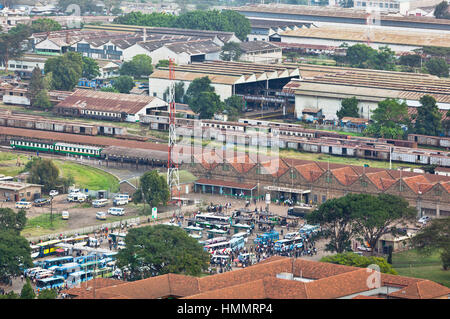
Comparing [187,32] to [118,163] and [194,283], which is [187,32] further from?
[194,283]

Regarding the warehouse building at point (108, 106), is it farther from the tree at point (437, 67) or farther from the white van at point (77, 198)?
the tree at point (437, 67)

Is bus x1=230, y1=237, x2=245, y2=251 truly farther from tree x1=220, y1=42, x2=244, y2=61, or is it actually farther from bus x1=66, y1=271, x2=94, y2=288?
tree x1=220, y1=42, x2=244, y2=61

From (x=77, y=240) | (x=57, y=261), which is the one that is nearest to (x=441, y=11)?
(x=77, y=240)

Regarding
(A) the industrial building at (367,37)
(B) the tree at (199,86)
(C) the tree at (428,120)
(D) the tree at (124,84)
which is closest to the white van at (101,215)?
(C) the tree at (428,120)

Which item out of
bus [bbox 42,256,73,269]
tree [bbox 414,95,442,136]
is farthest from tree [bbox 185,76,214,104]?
bus [bbox 42,256,73,269]

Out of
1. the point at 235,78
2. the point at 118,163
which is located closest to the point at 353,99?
the point at 235,78

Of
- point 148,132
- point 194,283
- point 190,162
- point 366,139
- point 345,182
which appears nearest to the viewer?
point 194,283

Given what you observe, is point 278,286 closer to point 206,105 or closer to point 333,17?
point 206,105
